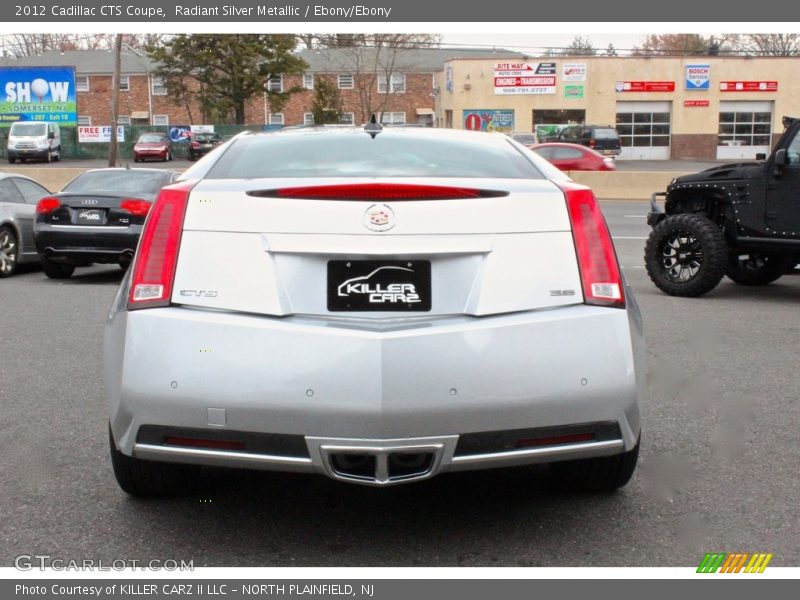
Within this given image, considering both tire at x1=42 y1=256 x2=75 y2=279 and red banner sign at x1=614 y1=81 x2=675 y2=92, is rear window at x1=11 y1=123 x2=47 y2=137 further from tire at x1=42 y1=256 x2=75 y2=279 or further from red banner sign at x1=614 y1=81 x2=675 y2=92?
tire at x1=42 y1=256 x2=75 y2=279

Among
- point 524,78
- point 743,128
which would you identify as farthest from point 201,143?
point 743,128

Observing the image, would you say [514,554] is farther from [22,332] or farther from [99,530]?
[22,332]

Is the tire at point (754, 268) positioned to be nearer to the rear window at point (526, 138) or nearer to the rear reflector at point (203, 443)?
the rear reflector at point (203, 443)

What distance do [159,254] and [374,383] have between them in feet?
3.15

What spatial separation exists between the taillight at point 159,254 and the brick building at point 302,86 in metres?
68.9

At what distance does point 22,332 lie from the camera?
9.27 metres

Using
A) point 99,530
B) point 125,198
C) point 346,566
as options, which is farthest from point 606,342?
point 125,198

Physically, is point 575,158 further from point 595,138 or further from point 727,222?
point 727,222

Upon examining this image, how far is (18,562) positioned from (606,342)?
223 cm

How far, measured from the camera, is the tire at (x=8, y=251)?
1405 cm

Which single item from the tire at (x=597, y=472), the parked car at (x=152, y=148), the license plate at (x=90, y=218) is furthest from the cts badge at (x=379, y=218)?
the parked car at (x=152, y=148)

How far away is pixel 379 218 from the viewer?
3.83 metres

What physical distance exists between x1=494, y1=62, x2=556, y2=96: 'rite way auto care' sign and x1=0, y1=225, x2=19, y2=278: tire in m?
47.6

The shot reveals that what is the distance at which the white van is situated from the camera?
55.5 m
